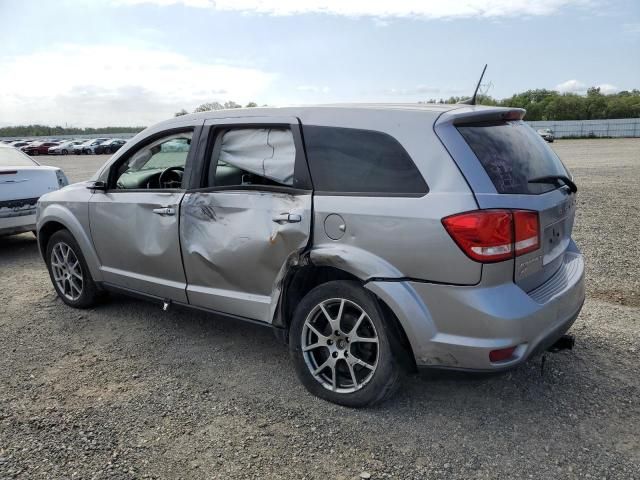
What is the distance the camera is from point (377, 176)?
10.2 ft

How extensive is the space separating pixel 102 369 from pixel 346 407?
1.82 metres

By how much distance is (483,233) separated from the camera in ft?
9.00

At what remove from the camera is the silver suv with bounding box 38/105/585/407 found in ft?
9.24

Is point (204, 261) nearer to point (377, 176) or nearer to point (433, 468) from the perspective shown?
point (377, 176)

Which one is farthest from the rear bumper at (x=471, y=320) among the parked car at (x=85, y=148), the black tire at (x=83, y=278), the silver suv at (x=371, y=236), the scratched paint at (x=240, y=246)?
the parked car at (x=85, y=148)

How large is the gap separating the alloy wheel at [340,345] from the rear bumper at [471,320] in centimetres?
26

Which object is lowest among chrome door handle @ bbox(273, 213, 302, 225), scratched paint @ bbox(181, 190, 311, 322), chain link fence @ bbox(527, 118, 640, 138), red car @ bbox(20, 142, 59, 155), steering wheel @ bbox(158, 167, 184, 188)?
chain link fence @ bbox(527, 118, 640, 138)

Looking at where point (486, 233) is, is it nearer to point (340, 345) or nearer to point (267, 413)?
point (340, 345)

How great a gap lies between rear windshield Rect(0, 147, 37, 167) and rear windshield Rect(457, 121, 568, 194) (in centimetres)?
712

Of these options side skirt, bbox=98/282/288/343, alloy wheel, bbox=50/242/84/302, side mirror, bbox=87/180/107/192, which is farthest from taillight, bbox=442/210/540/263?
alloy wheel, bbox=50/242/84/302

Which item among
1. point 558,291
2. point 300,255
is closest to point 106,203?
point 300,255

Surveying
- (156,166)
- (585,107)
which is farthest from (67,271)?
(585,107)

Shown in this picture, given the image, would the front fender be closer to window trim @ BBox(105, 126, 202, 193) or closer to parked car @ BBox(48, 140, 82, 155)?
window trim @ BBox(105, 126, 202, 193)

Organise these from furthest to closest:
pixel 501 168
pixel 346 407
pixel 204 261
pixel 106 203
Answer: pixel 106 203, pixel 204 261, pixel 346 407, pixel 501 168
